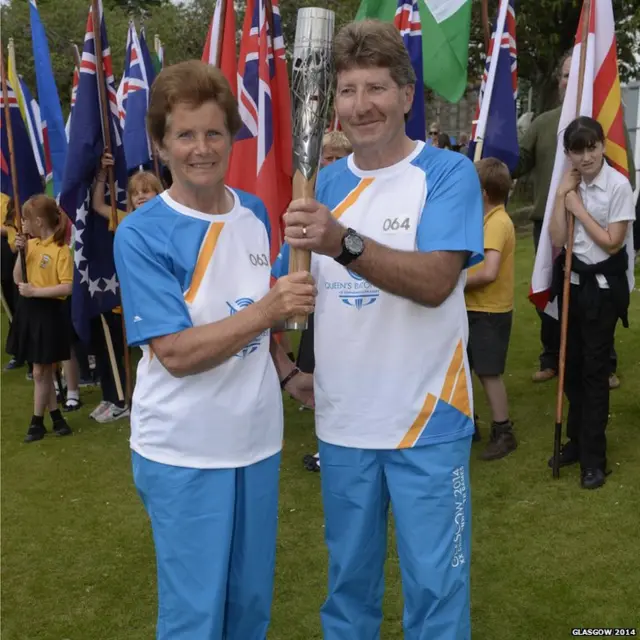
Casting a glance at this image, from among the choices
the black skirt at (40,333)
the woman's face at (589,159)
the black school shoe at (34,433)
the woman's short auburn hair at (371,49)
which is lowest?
the black school shoe at (34,433)

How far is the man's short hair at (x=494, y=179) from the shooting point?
4.94 m

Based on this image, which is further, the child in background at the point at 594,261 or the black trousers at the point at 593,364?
the black trousers at the point at 593,364

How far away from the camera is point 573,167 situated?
459 centimetres

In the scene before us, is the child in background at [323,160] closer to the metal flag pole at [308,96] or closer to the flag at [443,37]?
the flag at [443,37]

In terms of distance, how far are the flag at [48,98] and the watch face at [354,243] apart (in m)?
5.26

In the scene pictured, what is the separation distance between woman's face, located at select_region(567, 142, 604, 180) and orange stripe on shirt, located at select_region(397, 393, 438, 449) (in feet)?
A: 8.73

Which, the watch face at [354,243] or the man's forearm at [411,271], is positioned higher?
the watch face at [354,243]

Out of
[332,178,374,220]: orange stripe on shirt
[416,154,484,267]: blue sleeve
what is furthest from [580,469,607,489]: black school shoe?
[332,178,374,220]: orange stripe on shirt

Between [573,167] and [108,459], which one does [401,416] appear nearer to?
[573,167]

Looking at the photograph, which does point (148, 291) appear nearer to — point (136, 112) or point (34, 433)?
point (34, 433)

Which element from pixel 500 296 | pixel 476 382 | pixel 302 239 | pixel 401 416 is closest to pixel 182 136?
pixel 302 239

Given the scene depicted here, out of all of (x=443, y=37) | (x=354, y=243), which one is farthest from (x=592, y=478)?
(x=443, y=37)

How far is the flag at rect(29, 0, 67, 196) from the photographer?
6836 millimetres

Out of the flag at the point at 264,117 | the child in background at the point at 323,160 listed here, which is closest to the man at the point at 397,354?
the child in background at the point at 323,160
